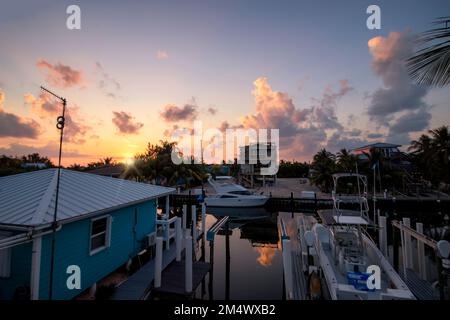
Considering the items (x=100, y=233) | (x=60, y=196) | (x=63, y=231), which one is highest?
(x=60, y=196)

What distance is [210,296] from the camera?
439 inches

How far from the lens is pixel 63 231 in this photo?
7.05 m

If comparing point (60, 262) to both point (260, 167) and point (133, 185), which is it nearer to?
point (133, 185)

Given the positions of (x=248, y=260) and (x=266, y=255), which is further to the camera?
(x=266, y=255)

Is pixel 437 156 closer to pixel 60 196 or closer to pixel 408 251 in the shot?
pixel 408 251

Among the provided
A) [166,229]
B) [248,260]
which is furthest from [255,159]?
[166,229]

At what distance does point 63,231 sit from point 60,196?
1.35m

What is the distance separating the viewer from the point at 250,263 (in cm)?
1491

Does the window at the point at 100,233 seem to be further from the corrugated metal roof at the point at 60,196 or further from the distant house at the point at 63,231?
the corrugated metal roof at the point at 60,196

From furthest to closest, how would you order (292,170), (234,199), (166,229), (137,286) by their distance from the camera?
(292,170), (234,199), (166,229), (137,286)

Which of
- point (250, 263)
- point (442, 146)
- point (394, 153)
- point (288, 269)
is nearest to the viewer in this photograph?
point (288, 269)

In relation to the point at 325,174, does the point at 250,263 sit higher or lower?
lower

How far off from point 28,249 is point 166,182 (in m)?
31.1

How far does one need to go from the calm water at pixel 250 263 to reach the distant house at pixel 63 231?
491 centimetres
